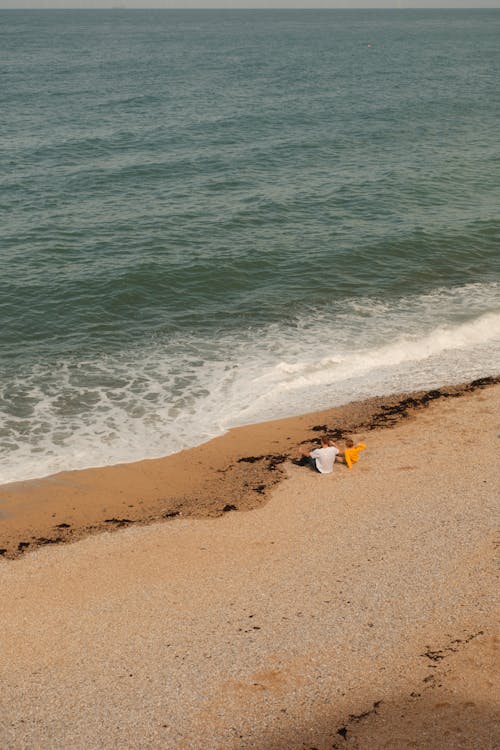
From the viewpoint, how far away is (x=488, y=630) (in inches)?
425

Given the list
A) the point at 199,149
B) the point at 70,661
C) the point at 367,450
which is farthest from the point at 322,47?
the point at 70,661

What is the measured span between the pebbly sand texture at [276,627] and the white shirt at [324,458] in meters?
0.23

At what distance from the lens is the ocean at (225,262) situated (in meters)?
18.5

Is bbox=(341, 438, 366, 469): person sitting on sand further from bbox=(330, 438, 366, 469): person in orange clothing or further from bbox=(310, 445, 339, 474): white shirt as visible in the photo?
bbox=(310, 445, 339, 474): white shirt

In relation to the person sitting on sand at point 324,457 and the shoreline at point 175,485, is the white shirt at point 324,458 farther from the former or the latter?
the shoreline at point 175,485

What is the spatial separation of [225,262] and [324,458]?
512 inches

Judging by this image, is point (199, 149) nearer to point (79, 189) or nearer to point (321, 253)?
point (79, 189)

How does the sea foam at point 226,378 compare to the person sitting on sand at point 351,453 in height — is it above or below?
above

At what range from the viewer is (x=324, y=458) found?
587 inches

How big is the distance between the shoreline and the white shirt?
2.76ft

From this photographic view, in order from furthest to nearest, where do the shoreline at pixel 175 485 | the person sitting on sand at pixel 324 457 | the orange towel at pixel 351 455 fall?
the orange towel at pixel 351 455 → the person sitting on sand at pixel 324 457 → the shoreline at pixel 175 485

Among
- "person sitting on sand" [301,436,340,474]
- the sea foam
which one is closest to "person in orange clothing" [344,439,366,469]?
"person sitting on sand" [301,436,340,474]

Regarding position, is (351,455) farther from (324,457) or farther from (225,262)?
(225,262)

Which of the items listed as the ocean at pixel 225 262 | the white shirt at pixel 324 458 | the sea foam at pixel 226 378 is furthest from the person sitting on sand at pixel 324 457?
the ocean at pixel 225 262
